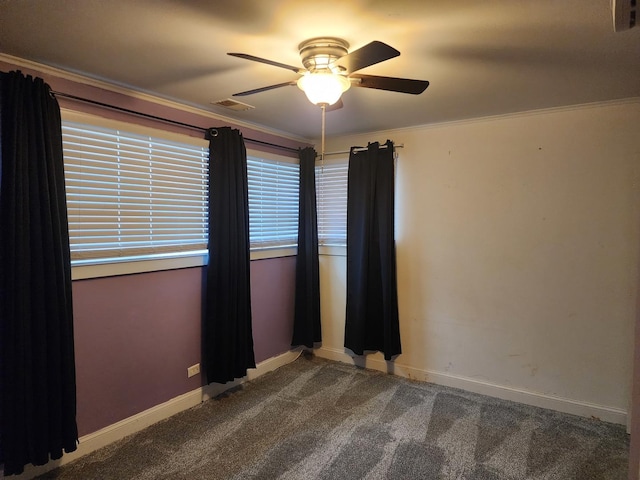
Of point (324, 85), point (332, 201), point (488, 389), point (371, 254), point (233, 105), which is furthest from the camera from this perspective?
point (332, 201)

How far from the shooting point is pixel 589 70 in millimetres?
2129

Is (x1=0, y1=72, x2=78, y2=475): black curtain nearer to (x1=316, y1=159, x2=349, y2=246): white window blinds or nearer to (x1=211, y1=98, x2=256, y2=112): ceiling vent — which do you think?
(x1=211, y1=98, x2=256, y2=112): ceiling vent

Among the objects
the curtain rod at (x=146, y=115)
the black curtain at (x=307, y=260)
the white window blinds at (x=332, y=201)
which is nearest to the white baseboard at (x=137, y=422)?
the black curtain at (x=307, y=260)

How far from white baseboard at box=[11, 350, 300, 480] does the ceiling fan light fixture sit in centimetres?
243

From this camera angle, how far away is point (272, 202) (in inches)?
148

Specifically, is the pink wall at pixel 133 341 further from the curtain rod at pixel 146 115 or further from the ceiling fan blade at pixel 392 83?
the ceiling fan blade at pixel 392 83

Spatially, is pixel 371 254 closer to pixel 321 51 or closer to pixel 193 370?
pixel 193 370

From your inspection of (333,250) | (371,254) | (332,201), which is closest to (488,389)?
(371,254)

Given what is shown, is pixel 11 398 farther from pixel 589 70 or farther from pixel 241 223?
pixel 589 70

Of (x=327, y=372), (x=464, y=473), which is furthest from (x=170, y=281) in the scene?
(x=464, y=473)

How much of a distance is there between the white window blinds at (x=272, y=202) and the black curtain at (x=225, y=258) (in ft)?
1.29

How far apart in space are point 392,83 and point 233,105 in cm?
151

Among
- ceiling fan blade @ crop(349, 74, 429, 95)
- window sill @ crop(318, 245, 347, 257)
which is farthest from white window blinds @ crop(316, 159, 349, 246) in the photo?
ceiling fan blade @ crop(349, 74, 429, 95)

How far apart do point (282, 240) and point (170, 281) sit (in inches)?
51.7
